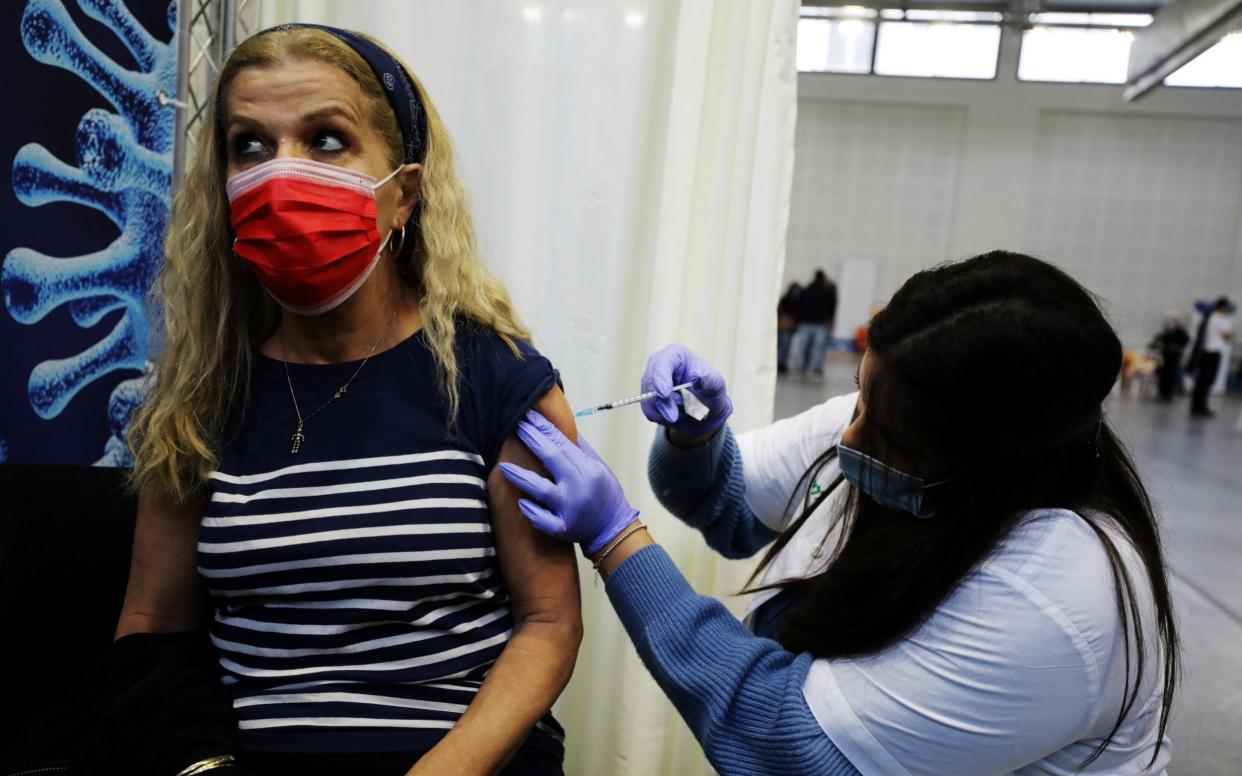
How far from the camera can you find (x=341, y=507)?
100 centimetres

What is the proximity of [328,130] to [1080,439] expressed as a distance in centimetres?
94

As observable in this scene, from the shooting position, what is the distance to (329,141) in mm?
1031

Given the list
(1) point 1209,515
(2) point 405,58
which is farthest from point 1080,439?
(1) point 1209,515

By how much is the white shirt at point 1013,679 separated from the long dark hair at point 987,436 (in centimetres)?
2

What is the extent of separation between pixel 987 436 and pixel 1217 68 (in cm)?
738

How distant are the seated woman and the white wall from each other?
8.53m

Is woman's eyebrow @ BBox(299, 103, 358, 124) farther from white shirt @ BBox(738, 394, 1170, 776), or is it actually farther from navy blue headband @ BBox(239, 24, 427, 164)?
white shirt @ BBox(738, 394, 1170, 776)

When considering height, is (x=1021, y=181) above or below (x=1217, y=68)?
below

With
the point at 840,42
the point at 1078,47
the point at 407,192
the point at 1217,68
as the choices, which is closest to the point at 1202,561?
the point at 407,192

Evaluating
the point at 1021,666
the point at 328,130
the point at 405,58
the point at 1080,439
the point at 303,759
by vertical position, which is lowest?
the point at 303,759

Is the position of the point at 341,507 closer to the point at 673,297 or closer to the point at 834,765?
the point at 834,765

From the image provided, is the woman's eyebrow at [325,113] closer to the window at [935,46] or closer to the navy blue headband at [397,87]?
the navy blue headband at [397,87]

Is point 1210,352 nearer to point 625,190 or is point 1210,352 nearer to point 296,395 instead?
point 625,190

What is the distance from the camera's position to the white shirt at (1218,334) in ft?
22.2
